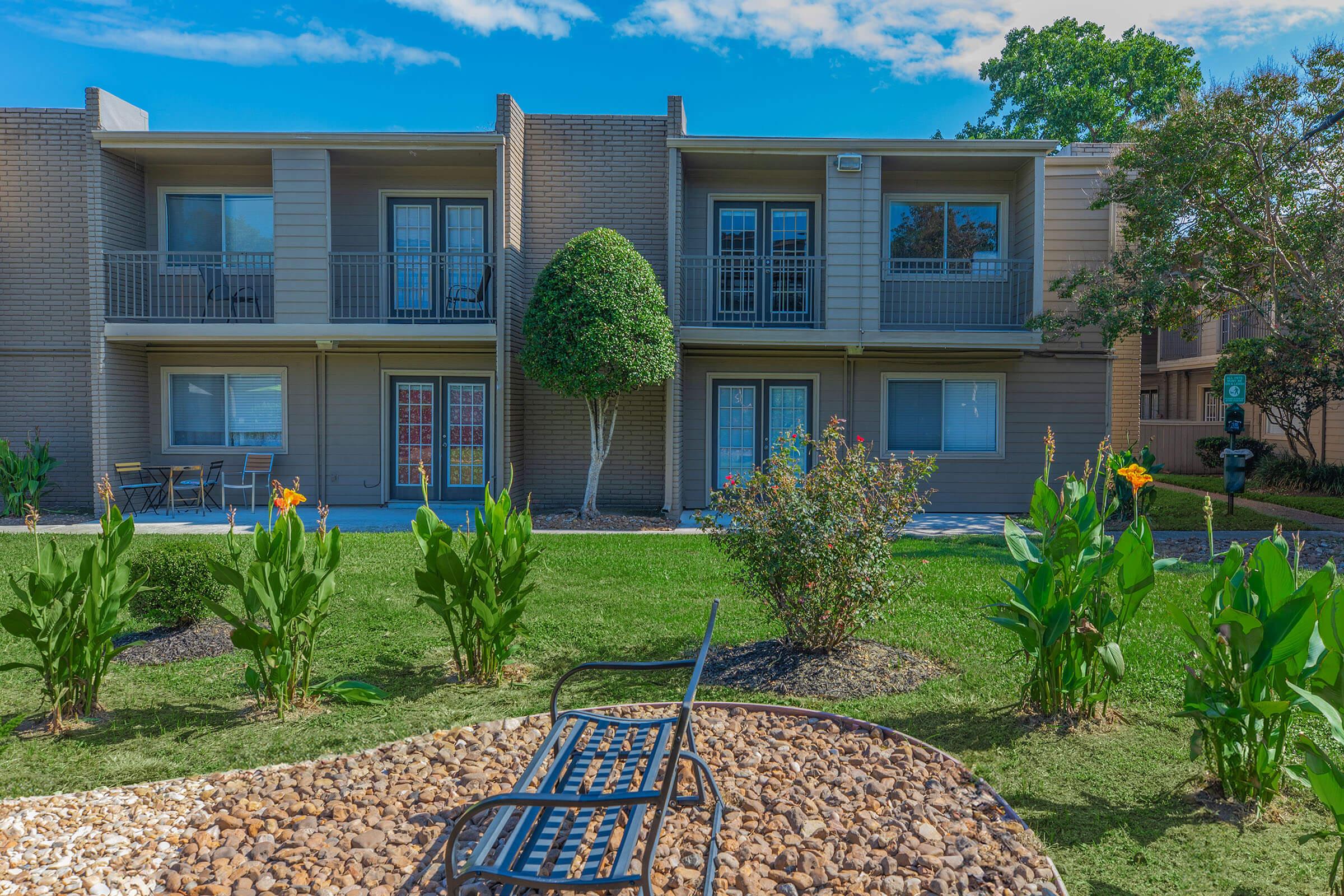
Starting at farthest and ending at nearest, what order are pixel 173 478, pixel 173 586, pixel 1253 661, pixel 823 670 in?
pixel 173 478
pixel 173 586
pixel 823 670
pixel 1253 661

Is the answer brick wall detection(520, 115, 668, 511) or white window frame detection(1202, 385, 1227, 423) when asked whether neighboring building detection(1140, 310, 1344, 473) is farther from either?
brick wall detection(520, 115, 668, 511)

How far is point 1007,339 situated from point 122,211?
47.0 feet

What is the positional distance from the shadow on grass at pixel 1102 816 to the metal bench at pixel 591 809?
1.33m

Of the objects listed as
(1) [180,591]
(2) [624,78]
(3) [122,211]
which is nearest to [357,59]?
(2) [624,78]

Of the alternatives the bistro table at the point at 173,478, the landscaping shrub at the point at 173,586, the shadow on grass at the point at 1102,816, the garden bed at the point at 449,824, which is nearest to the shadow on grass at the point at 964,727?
the garden bed at the point at 449,824

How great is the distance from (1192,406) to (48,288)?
1133 inches

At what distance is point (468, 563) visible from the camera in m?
5.09

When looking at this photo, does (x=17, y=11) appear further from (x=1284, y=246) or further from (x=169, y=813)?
(x=1284, y=246)

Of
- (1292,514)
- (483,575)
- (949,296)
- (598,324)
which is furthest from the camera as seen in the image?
(949,296)

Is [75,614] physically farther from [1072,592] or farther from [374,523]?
[374,523]

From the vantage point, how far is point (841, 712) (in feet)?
15.7

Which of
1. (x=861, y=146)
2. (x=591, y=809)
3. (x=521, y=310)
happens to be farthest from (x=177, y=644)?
(x=861, y=146)

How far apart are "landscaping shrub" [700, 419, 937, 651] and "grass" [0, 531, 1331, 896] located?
64 centimetres

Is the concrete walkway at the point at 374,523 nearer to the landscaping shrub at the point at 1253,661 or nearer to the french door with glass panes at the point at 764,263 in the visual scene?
the french door with glass panes at the point at 764,263
